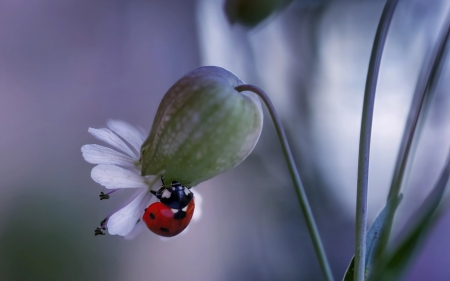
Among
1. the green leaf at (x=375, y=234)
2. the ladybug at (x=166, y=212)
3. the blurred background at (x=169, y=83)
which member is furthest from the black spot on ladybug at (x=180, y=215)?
the blurred background at (x=169, y=83)

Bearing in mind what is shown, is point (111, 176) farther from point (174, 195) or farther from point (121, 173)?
point (174, 195)

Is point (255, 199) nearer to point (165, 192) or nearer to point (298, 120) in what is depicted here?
point (298, 120)

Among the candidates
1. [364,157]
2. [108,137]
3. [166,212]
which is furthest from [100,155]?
[364,157]

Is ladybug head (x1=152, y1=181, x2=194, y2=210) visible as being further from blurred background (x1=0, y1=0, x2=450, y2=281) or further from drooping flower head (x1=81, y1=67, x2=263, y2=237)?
blurred background (x1=0, y1=0, x2=450, y2=281)

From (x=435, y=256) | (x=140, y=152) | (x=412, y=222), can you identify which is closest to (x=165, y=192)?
(x=140, y=152)

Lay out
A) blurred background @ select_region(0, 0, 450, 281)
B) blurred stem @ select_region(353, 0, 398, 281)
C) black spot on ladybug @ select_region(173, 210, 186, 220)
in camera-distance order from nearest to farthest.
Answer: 1. blurred stem @ select_region(353, 0, 398, 281)
2. black spot on ladybug @ select_region(173, 210, 186, 220)
3. blurred background @ select_region(0, 0, 450, 281)

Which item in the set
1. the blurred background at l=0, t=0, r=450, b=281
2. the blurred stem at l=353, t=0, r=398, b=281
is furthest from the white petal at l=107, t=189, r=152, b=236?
the blurred background at l=0, t=0, r=450, b=281

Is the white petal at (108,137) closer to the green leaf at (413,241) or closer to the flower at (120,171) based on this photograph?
the flower at (120,171)
